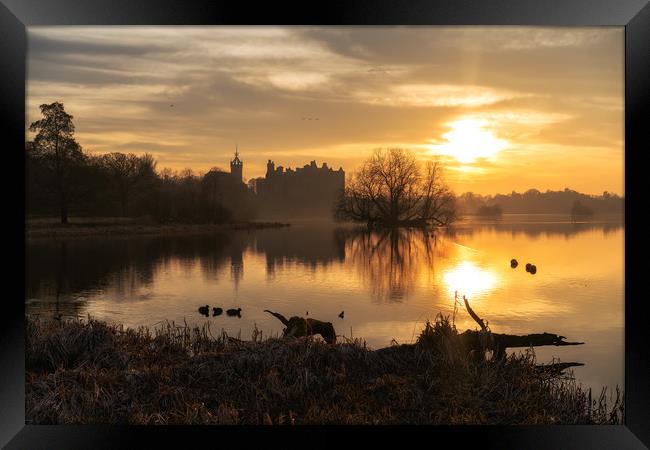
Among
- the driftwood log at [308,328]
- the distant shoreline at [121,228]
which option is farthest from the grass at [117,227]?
the driftwood log at [308,328]

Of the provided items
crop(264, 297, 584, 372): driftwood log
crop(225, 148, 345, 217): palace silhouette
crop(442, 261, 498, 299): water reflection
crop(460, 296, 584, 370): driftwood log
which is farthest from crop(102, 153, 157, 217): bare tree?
crop(460, 296, 584, 370): driftwood log

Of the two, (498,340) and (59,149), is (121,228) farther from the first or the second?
(498,340)

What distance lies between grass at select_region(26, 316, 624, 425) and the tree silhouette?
8.34m

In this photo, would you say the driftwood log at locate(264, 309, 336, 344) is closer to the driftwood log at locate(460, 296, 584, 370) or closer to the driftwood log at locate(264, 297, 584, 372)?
the driftwood log at locate(264, 297, 584, 372)

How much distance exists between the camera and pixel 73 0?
4.27 meters

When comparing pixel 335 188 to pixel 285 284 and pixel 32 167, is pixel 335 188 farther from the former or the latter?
pixel 32 167

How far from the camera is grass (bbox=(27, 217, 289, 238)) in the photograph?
A: 11.2 meters

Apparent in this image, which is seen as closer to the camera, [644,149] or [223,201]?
[644,149]

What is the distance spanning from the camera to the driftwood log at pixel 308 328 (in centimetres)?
653

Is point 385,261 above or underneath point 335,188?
underneath

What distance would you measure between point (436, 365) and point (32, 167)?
1253 centimetres

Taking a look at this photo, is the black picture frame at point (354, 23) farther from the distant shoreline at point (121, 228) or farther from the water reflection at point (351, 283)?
the distant shoreline at point (121, 228)

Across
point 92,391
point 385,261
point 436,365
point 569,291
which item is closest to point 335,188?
point 385,261

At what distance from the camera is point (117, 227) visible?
12.1m
